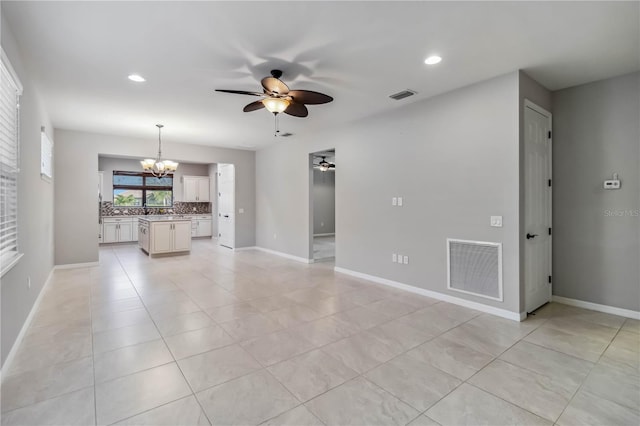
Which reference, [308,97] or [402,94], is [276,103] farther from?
[402,94]

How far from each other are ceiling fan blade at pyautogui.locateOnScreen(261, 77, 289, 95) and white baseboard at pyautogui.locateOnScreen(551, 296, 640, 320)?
4238 mm

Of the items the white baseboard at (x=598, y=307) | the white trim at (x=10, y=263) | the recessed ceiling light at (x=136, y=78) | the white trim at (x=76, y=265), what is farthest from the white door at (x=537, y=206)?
the white trim at (x=76, y=265)

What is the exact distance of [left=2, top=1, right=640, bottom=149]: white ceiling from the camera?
2348 mm

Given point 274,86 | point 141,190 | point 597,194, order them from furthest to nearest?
point 141,190, point 597,194, point 274,86

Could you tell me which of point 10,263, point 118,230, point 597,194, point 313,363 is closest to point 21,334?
point 10,263

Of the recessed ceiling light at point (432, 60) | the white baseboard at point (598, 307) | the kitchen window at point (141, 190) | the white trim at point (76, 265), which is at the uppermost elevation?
the recessed ceiling light at point (432, 60)

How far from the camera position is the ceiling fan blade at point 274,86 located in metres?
2.93

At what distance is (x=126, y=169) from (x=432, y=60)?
9738 mm

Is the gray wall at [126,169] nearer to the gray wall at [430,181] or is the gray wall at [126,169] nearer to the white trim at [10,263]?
the gray wall at [430,181]

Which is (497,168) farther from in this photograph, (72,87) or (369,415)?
(72,87)

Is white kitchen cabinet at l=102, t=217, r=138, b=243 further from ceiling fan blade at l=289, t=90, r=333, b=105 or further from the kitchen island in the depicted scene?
ceiling fan blade at l=289, t=90, r=333, b=105

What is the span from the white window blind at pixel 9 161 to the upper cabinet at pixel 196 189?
771cm

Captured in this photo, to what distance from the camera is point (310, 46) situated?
2.84 metres

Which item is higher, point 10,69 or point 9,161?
point 10,69
